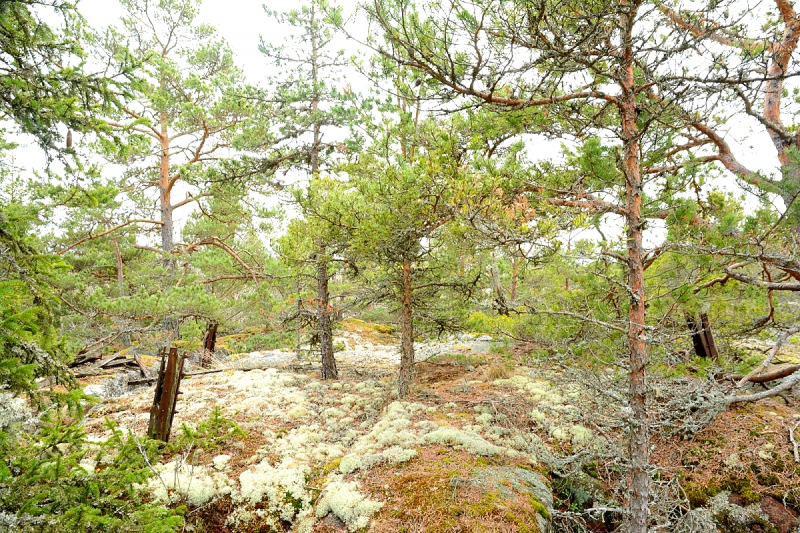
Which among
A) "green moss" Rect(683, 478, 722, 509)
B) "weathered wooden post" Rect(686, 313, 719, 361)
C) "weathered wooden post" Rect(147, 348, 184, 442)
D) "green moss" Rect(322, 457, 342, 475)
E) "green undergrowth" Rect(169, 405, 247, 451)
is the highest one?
"weathered wooden post" Rect(686, 313, 719, 361)

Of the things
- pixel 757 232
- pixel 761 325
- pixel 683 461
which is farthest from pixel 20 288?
pixel 761 325

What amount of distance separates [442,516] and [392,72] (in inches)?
211

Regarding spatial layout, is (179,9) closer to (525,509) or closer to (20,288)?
(20,288)

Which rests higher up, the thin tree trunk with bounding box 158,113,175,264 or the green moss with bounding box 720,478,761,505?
the thin tree trunk with bounding box 158,113,175,264

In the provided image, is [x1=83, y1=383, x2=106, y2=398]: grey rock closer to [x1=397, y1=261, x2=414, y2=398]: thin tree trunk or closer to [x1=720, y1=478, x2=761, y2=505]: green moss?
[x1=397, y1=261, x2=414, y2=398]: thin tree trunk

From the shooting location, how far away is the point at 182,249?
43.1 feet

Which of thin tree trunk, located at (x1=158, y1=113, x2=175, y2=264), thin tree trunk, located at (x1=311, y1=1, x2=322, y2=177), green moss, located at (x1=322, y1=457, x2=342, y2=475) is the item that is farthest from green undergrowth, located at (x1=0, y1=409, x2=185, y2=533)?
thin tree trunk, located at (x1=158, y1=113, x2=175, y2=264)

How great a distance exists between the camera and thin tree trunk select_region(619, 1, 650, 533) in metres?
3.77

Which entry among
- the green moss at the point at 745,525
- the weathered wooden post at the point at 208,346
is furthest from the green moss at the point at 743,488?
the weathered wooden post at the point at 208,346

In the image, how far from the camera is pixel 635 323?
3.63 meters

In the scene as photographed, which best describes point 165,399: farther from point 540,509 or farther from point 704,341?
point 704,341

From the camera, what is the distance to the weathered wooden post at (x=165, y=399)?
5.93 m

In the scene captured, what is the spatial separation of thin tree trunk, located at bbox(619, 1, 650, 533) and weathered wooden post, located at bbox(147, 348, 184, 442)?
6.23 meters

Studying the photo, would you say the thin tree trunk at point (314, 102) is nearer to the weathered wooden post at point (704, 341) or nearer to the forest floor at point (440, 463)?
the forest floor at point (440, 463)
